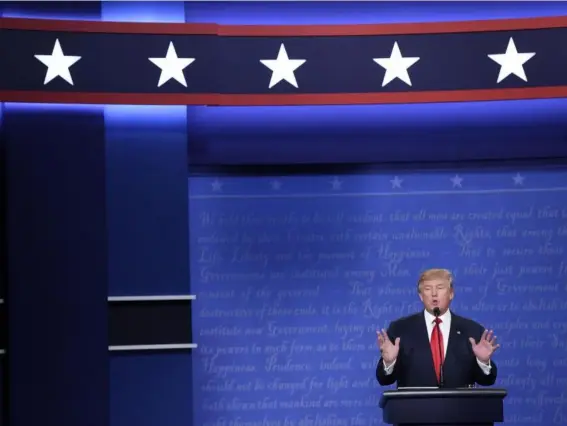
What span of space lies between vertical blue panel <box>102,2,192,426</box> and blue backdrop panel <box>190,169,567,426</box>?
0.39m

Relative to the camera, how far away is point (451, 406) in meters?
4.69

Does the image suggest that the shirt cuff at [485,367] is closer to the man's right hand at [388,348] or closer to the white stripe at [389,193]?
the man's right hand at [388,348]

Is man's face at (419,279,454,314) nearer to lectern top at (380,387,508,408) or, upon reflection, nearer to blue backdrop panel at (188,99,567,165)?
lectern top at (380,387,508,408)

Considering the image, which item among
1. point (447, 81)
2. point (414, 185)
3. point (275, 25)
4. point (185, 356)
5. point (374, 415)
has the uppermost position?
point (275, 25)

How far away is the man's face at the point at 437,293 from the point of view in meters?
5.39

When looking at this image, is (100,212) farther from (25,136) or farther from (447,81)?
(447,81)

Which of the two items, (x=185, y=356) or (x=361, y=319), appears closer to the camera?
(x=185, y=356)

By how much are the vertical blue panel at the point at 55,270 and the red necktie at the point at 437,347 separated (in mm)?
2212

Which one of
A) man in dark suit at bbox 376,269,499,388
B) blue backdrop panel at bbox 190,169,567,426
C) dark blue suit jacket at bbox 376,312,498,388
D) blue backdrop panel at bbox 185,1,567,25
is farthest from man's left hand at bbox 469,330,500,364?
blue backdrop panel at bbox 185,1,567,25

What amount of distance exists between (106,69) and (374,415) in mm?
2932

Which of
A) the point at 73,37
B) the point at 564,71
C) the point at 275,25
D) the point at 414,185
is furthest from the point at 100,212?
the point at 564,71

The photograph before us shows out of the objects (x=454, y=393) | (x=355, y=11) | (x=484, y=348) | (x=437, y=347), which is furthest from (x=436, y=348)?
(x=355, y=11)

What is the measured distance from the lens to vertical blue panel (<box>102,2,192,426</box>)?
252 inches

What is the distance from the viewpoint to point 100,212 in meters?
6.47
